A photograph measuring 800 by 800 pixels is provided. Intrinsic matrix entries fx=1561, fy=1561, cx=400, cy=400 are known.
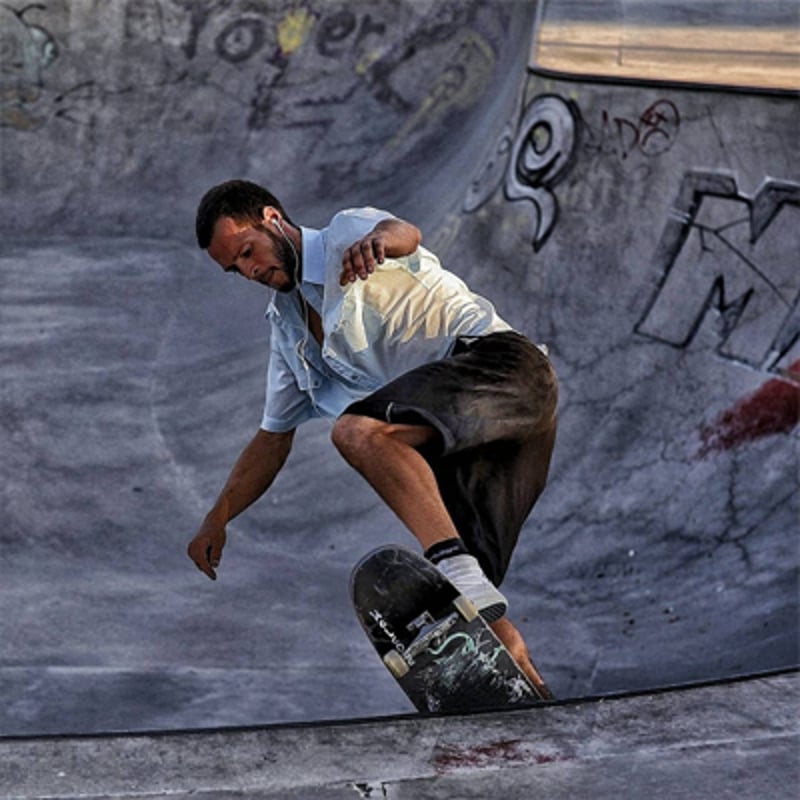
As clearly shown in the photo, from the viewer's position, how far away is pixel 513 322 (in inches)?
402

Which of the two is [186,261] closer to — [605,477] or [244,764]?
[605,477]

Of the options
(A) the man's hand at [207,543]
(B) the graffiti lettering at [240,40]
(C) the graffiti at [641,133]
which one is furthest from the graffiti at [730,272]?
(B) the graffiti lettering at [240,40]

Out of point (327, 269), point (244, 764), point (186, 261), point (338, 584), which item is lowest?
point (186, 261)

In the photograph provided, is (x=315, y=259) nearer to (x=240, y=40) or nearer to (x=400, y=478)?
(x=400, y=478)

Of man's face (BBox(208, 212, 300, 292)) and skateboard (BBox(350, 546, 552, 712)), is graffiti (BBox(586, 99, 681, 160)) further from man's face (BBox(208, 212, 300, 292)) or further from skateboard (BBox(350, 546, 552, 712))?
skateboard (BBox(350, 546, 552, 712))

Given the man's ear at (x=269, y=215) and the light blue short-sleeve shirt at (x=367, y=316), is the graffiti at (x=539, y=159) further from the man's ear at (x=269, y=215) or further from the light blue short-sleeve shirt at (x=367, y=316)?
the man's ear at (x=269, y=215)

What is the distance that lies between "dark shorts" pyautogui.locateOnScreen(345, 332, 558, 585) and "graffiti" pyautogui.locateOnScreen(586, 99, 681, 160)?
180 inches

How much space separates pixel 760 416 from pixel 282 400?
3483 millimetres

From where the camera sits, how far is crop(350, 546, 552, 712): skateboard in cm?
516

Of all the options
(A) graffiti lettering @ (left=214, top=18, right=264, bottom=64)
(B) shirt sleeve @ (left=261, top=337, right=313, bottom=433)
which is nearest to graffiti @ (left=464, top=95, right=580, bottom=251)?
(A) graffiti lettering @ (left=214, top=18, right=264, bottom=64)

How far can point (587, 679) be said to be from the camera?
7.75 metres

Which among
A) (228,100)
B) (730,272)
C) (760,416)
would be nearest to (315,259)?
(760,416)

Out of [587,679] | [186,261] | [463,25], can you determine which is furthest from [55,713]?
[463,25]

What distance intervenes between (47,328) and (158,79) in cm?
396
